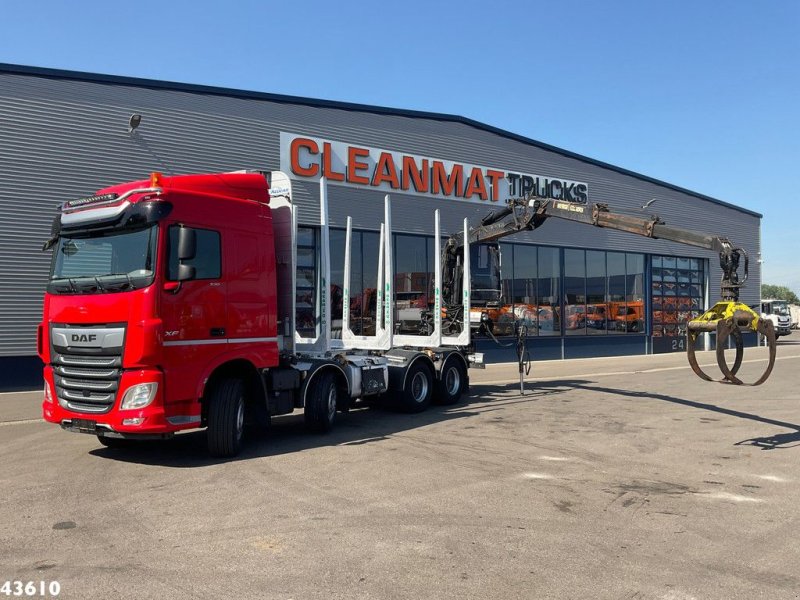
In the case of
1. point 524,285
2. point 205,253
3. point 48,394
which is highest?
point 524,285

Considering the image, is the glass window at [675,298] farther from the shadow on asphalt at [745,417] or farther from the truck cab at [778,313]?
the truck cab at [778,313]

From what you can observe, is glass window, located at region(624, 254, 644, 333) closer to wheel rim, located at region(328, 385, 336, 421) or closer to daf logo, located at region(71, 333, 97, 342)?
wheel rim, located at region(328, 385, 336, 421)

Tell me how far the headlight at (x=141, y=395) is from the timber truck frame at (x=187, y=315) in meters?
0.01

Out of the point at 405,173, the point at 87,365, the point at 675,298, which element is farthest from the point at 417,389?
the point at 675,298

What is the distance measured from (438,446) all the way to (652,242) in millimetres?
26602

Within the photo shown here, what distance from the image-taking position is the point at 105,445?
29.8 ft

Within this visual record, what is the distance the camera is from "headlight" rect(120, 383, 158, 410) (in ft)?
24.0

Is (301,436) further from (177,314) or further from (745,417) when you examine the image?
(745,417)

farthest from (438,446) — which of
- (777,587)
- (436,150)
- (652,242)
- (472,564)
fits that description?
(652,242)

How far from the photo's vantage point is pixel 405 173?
911 inches

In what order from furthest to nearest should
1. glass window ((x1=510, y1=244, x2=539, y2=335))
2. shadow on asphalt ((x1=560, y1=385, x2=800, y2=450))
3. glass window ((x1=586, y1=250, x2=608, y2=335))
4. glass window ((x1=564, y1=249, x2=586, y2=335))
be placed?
glass window ((x1=586, y1=250, x2=608, y2=335))
glass window ((x1=564, y1=249, x2=586, y2=335))
glass window ((x1=510, y1=244, x2=539, y2=335))
shadow on asphalt ((x1=560, y1=385, x2=800, y2=450))

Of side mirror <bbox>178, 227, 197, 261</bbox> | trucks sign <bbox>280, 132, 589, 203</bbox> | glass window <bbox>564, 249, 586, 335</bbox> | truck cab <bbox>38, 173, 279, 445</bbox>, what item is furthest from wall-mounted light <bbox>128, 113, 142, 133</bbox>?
glass window <bbox>564, 249, 586, 335</bbox>

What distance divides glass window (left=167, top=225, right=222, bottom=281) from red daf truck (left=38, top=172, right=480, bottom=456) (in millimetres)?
15

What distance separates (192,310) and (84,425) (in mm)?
1854
